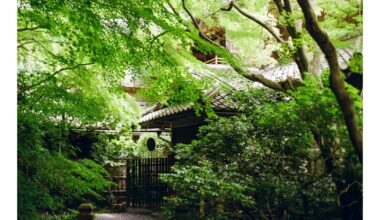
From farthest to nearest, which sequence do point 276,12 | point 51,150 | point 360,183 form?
point 276,12 → point 51,150 → point 360,183

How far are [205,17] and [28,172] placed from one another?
296cm

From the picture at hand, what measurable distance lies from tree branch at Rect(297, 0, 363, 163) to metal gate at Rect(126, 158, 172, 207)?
8.26ft

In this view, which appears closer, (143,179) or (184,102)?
(184,102)

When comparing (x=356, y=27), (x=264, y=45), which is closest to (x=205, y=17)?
(x=264, y=45)

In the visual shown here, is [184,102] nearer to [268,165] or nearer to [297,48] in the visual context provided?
[268,165]

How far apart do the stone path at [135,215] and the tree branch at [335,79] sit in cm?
250

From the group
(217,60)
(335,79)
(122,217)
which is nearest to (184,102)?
(217,60)

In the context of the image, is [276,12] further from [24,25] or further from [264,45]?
[24,25]

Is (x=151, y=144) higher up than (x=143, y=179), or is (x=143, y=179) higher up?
(x=151, y=144)

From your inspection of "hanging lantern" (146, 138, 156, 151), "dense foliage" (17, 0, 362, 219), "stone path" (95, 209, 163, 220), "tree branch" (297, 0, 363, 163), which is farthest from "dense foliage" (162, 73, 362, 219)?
"hanging lantern" (146, 138, 156, 151)

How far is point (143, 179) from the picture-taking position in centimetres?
570

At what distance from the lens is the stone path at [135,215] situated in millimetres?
5075

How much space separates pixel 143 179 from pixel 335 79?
3.28 meters
